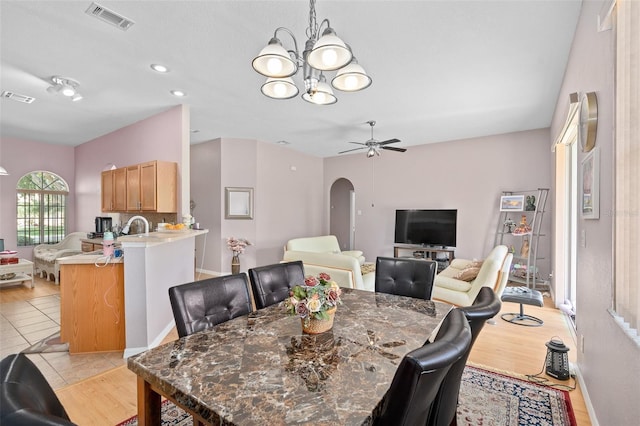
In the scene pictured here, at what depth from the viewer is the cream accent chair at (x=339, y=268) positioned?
3.59 metres

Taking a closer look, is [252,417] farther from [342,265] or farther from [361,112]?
[361,112]

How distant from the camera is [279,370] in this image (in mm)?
1150

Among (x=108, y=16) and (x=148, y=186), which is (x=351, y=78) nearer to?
(x=108, y=16)

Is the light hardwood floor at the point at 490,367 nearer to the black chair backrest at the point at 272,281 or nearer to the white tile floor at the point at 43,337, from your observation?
the white tile floor at the point at 43,337

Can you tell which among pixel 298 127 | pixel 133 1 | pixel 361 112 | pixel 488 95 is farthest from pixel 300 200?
pixel 133 1

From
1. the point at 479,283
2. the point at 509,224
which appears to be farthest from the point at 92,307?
the point at 509,224

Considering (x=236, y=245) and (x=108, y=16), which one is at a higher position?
(x=108, y=16)

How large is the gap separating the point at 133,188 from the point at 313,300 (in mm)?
4352

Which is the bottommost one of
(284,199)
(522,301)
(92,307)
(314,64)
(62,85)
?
(522,301)

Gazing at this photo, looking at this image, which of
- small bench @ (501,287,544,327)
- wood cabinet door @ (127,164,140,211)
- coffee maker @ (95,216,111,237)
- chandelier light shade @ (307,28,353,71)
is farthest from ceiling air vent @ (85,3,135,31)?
small bench @ (501,287,544,327)

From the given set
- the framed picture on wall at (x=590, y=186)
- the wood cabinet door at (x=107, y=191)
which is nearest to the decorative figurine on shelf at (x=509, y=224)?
the framed picture on wall at (x=590, y=186)

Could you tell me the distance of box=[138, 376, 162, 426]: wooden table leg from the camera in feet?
3.93

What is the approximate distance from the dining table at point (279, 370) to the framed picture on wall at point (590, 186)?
125 centimetres

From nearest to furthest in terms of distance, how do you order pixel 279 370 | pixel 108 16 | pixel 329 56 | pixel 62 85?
pixel 279 370
pixel 329 56
pixel 108 16
pixel 62 85
